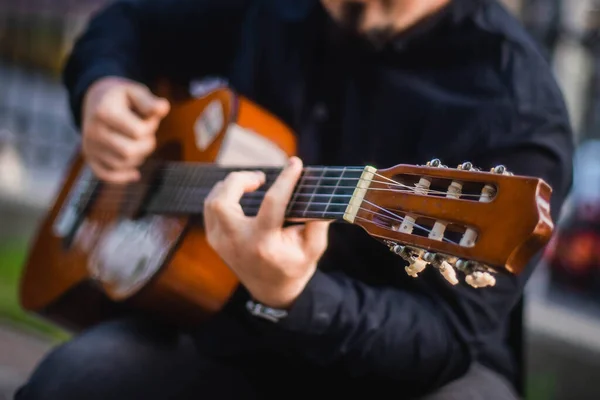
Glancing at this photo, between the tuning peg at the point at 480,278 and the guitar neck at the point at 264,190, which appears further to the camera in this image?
the guitar neck at the point at 264,190

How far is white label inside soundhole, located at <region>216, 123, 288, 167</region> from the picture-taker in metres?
1.30

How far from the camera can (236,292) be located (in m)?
1.23

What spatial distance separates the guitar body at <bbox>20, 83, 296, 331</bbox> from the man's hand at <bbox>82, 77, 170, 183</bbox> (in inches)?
1.3

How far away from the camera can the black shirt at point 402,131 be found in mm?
1078

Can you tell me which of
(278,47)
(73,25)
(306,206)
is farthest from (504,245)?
(73,25)

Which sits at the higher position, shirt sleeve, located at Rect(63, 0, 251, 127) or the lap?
shirt sleeve, located at Rect(63, 0, 251, 127)

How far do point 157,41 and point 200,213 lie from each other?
66cm

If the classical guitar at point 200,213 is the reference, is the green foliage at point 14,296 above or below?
below

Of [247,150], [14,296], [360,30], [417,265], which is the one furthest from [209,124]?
[14,296]

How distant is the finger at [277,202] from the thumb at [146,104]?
20.3 inches

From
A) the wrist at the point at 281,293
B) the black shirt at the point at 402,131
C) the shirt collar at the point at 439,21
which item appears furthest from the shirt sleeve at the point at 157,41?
the wrist at the point at 281,293

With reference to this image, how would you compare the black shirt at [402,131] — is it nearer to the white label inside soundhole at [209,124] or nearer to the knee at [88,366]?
the white label inside soundhole at [209,124]

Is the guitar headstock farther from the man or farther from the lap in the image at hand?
the lap

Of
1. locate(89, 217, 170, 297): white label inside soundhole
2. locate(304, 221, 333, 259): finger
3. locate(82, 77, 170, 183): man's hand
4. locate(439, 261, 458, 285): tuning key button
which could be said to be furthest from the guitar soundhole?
locate(439, 261, 458, 285): tuning key button
